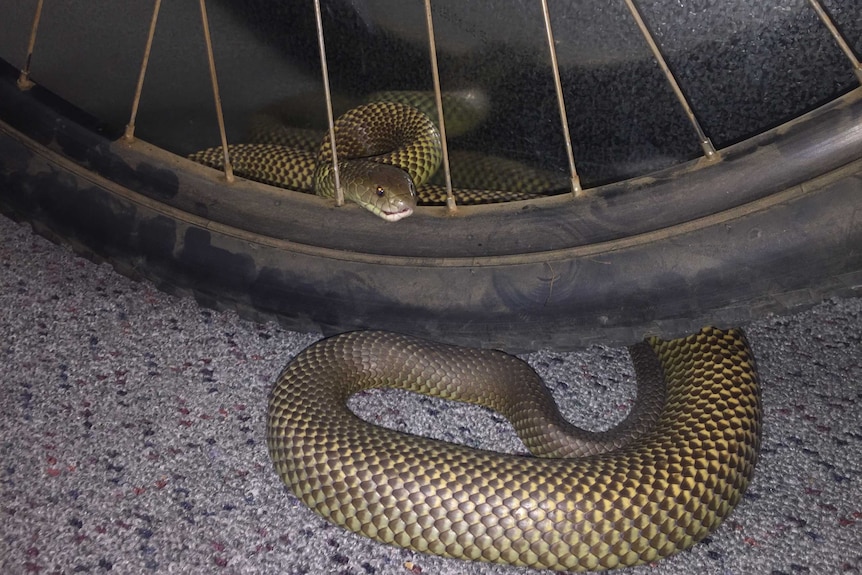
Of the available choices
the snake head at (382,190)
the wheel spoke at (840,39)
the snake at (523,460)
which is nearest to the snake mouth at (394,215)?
the snake head at (382,190)

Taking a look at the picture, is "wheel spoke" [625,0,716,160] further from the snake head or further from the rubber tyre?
the snake head

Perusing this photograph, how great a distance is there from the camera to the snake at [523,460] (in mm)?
950

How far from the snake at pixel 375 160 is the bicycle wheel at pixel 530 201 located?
5 centimetres

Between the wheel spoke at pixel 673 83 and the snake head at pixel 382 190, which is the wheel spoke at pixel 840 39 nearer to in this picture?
the wheel spoke at pixel 673 83

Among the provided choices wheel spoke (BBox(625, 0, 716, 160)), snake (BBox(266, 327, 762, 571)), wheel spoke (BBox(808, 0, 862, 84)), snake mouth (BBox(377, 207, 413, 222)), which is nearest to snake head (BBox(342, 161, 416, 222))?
snake mouth (BBox(377, 207, 413, 222))

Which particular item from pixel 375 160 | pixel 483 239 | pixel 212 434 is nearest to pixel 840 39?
pixel 483 239

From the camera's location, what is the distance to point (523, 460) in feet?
3.34

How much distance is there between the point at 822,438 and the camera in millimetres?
1132

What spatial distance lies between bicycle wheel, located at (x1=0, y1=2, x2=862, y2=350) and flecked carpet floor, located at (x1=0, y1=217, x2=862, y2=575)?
0.13m

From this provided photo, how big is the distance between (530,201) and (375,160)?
1.32 feet

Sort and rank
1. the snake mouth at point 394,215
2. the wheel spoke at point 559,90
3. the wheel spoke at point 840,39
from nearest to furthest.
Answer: the wheel spoke at point 840,39 < the wheel spoke at point 559,90 < the snake mouth at point 394,215

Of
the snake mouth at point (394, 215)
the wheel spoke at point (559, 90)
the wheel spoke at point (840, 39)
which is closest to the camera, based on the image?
the wheel spoke at point (840, 39)

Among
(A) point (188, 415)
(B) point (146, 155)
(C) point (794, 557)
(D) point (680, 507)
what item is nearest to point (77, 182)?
(B) point (146, 155)

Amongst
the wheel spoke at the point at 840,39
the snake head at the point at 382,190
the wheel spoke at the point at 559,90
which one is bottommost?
the snake head at the point at 382,190
